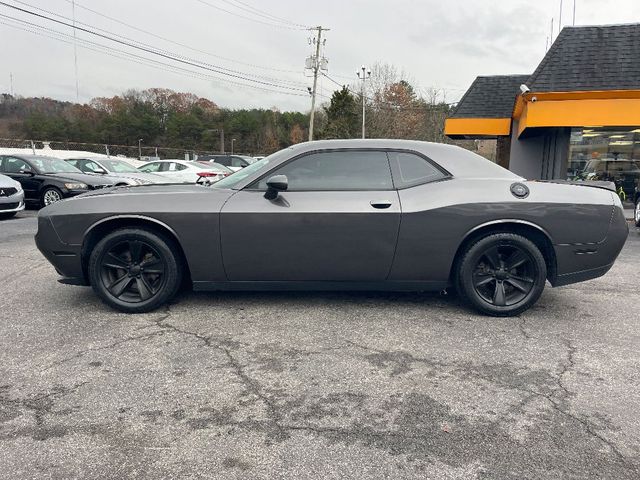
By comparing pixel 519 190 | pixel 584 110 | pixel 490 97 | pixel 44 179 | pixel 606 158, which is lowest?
pixel 44 179

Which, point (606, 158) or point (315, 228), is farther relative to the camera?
point (606, 158)

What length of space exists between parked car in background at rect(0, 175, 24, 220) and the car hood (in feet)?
3.78

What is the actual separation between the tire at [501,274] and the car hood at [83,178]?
10203 millimetres

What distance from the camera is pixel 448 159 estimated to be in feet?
13.6

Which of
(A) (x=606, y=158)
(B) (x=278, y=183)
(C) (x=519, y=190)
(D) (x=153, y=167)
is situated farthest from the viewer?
(D) (x=153, y=167)

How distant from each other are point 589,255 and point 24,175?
12552 mm

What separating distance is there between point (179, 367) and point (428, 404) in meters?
1.58

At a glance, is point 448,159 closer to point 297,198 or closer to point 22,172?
point 297,198

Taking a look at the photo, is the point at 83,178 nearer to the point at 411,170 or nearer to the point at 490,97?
the point at 411,170

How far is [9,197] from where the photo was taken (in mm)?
10109

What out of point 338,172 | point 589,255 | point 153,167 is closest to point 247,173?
point 338,172

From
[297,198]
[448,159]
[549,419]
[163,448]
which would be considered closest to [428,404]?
[549,419]

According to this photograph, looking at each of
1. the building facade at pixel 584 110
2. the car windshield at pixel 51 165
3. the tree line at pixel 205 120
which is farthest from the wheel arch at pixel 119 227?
the tree line at pixel 205 120

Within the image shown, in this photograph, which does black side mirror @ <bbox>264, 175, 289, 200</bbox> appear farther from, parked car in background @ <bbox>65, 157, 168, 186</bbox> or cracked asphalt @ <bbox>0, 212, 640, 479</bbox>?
parked car in background @ <bbox>65, 157, 168, 186</bbox>
